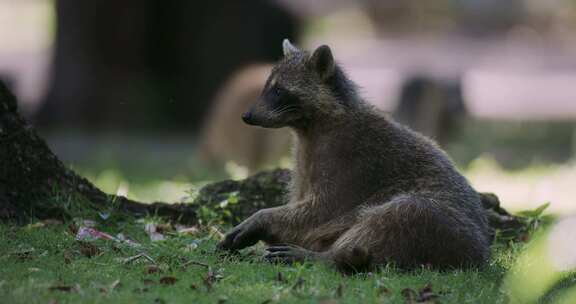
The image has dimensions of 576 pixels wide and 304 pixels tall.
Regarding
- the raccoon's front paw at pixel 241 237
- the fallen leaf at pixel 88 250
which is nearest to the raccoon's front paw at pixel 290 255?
the raccoon's front paw at pixel 241 237

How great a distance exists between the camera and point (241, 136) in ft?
46.7

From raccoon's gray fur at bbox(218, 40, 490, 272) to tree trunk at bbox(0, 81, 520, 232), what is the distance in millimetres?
998

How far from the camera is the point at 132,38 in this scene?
60.6 ft

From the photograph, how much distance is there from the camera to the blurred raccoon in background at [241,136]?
13.8 metres

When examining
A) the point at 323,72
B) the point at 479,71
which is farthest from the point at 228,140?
the point at 479,71

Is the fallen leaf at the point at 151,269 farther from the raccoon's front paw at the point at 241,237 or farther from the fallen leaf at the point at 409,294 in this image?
the fallen leaf at the point at 409,294

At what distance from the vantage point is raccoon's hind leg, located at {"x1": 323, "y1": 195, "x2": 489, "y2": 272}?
253 inches

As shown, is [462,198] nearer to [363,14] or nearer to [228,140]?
[228,140]

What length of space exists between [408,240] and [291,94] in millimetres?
1584

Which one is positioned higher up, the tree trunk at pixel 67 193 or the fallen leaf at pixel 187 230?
the tree trunk at pixel 67 193

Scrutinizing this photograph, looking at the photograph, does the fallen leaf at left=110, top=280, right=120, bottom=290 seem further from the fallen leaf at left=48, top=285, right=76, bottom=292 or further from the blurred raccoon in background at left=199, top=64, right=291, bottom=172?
the blurred raccoon in background at left=199, top=64, right=291, bottom=172

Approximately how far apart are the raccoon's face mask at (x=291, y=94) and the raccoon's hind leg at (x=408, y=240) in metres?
1.17

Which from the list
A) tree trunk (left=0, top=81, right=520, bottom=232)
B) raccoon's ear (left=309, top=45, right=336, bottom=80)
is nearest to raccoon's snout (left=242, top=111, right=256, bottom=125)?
raccoon's ear (left=309, top=45, right=336, bottom=80)

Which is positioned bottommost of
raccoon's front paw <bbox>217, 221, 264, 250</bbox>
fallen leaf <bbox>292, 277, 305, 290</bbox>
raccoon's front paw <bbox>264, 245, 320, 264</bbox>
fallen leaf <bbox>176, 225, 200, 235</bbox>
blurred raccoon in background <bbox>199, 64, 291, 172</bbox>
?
fallen leaf <bbox>292, 277, 305, 290</bbox>
